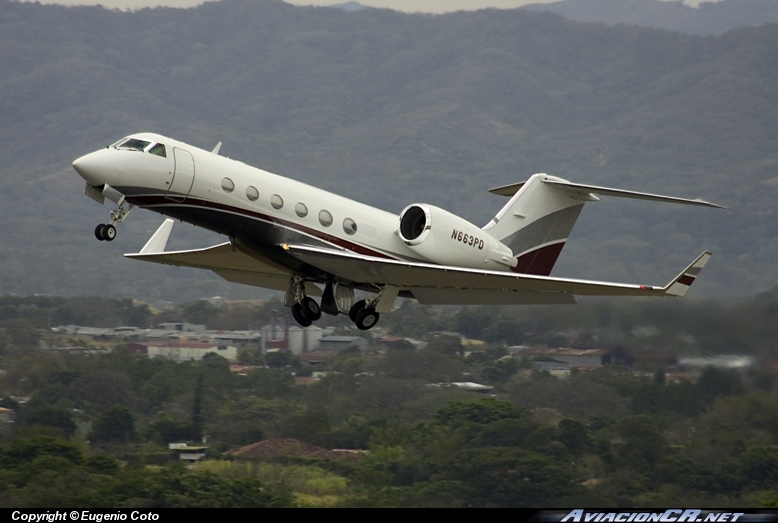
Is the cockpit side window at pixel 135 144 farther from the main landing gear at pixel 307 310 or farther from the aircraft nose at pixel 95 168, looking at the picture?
the main landing gear at pixel 307 310

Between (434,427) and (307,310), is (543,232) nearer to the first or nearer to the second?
(307,310)

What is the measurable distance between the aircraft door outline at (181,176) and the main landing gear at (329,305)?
355 cm

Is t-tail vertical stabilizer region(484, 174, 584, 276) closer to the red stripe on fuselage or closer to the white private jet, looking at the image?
the white private jet

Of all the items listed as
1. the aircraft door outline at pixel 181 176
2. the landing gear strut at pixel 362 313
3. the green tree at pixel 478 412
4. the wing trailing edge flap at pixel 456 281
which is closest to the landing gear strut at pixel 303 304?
the landing gear strut at pixel 362 313

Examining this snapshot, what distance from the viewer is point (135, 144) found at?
2167cm

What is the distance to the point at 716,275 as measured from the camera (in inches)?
3529

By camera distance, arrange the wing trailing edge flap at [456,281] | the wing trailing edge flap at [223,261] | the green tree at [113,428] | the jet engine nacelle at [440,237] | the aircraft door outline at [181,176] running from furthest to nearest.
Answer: the green tree at [113,428] → the wing trailing edge flap at [223,261] → the jet engine nacelle at [440,237] → the wing trailing edge flap at [456,281] → the aircraft door outline at [181,176]

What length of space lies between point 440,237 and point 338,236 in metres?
2.12

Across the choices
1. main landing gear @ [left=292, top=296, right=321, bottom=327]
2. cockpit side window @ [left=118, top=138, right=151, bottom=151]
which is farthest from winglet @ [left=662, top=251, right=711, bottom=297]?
cockpit side window @ [left=118, top=138, right=151, bottom=151]

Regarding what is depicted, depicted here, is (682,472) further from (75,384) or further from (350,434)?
(75,384)

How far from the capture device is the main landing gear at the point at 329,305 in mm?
23969

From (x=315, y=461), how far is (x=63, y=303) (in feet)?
143

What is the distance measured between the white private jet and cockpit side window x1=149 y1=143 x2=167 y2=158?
18 millimetres

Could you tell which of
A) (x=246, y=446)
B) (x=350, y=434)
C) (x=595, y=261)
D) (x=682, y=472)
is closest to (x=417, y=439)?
(x=350, y=434)
